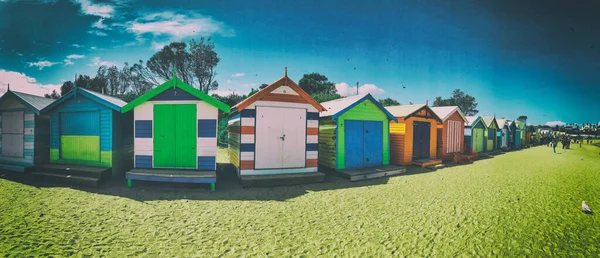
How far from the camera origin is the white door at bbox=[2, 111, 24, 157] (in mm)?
9347

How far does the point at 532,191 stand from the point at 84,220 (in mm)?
12959

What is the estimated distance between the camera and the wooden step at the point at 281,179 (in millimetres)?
8000

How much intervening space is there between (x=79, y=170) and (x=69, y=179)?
1.18ft

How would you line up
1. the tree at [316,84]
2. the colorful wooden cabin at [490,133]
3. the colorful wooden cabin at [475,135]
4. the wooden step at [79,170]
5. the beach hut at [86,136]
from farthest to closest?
the tree at [316,84]
the colorful wooden cabin at [490,133]
the colorful wooden cabin at [475,135]
the beach hut at [86,136]
the wooden step at [79,170]

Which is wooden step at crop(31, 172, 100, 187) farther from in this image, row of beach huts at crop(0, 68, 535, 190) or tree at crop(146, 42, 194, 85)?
tree at crop(146, 42, 194, 85)

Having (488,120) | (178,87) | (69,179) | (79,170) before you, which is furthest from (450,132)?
(69,179)

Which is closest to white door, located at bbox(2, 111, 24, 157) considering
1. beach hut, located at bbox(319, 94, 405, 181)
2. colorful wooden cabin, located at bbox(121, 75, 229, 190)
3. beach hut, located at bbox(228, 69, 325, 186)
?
colorful wooden cabin, located at bbox(121, 75, 229, 190)

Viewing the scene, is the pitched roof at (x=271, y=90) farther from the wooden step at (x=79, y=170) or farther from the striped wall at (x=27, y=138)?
the striped wall at (x=27, y=138)

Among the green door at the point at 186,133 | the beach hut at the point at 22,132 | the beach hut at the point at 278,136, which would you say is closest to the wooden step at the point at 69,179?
the beach hut at the point at 22,132

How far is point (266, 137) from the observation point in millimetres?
8742

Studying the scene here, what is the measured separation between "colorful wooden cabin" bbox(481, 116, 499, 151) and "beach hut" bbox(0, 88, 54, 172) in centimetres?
3168

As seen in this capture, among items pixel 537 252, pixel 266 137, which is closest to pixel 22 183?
pixel 266 137

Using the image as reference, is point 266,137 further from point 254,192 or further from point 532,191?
point 532,191

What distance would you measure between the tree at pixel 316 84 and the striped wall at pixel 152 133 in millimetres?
34464
